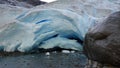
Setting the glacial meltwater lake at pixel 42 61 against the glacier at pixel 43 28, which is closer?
the glacial meltwater lake at pixel 42 61

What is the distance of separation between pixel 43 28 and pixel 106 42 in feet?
25.4

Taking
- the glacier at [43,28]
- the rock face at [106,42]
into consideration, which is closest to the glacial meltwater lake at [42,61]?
the glacier at [43,28]

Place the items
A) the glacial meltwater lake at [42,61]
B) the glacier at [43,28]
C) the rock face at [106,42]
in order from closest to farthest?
the rock face at [106,42]
the glacial meltwater lake at [42,61]
the glacier at [43,28]

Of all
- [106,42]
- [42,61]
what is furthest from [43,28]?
[106,42]

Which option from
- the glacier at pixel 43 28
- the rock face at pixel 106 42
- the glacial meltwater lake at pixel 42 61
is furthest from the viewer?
the glacier at pixel 43 28

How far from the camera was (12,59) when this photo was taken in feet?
33.2

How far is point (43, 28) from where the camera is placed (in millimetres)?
12305

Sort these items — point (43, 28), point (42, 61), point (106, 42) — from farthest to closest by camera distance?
point (43, 28) < point (42, 61) < point (106, 42)

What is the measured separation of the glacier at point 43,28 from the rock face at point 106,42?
6552mm

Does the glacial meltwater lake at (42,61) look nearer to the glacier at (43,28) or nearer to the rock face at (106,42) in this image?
the glacier at (43,28)

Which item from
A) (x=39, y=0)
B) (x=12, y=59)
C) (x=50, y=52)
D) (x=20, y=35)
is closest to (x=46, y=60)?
(x=12, y=59)

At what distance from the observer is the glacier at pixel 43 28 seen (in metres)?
11.9

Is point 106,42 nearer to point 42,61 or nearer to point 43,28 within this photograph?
point 42,61

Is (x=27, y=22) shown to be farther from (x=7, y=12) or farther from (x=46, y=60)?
(x=46, y=60)
